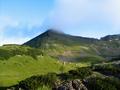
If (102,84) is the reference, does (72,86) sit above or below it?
below

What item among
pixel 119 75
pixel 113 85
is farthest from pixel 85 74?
pixel 113 85

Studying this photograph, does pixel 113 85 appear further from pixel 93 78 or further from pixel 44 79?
pixel 44 79

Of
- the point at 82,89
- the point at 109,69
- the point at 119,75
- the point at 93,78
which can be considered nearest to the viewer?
the point at 82,89

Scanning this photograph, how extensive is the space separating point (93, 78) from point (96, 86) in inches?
288

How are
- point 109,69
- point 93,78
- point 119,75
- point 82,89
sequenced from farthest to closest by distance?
point 109,69 → point 119,75 → point 93,78 → point 82,89

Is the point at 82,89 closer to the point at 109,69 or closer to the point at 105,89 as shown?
the point at 105,89

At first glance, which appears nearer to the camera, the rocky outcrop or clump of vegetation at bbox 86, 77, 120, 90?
the rocky outcrop

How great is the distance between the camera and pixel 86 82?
123 metres

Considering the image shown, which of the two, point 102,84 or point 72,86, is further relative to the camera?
point 102,84

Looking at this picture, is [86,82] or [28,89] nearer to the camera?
[86,82]

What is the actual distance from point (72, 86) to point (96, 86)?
26.4 ft

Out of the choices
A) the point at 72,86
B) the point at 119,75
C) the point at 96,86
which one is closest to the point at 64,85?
the point at 72,86

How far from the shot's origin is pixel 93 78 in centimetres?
12581

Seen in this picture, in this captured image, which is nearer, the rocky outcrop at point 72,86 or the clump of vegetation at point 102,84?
the rocky outcrop at point 72,86
